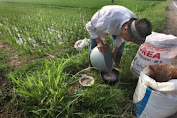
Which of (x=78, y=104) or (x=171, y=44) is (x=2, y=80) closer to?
(x=78, y=104)

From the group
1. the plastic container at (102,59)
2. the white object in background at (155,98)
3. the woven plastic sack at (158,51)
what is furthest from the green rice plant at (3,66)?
the woven plastic sack at (158,51)

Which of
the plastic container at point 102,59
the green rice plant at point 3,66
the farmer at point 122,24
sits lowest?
the green rice plant at point 3,66

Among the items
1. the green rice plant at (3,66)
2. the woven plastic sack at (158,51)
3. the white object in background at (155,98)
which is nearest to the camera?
the white object in background at (155,98)

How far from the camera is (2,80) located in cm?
162

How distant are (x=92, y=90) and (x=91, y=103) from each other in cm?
14

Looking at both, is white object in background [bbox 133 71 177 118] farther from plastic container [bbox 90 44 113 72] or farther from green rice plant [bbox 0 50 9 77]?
green rice plant [bbox 0 50 9 77]

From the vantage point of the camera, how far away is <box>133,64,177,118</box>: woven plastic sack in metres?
1.04

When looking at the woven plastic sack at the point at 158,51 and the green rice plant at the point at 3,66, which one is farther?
the green rice plant at the point at 3,66

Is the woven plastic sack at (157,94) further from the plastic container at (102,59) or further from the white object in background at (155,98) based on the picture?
the plastic container at (102,59)

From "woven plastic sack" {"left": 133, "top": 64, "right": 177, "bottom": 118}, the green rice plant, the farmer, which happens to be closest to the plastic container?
the farmer

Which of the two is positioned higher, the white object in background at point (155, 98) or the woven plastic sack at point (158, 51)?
the woven plastic sack at point (158, 51)

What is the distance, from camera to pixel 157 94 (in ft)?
3.46

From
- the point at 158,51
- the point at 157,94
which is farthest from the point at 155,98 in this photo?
the point at 158,51

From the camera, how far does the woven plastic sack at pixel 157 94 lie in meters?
1.04
